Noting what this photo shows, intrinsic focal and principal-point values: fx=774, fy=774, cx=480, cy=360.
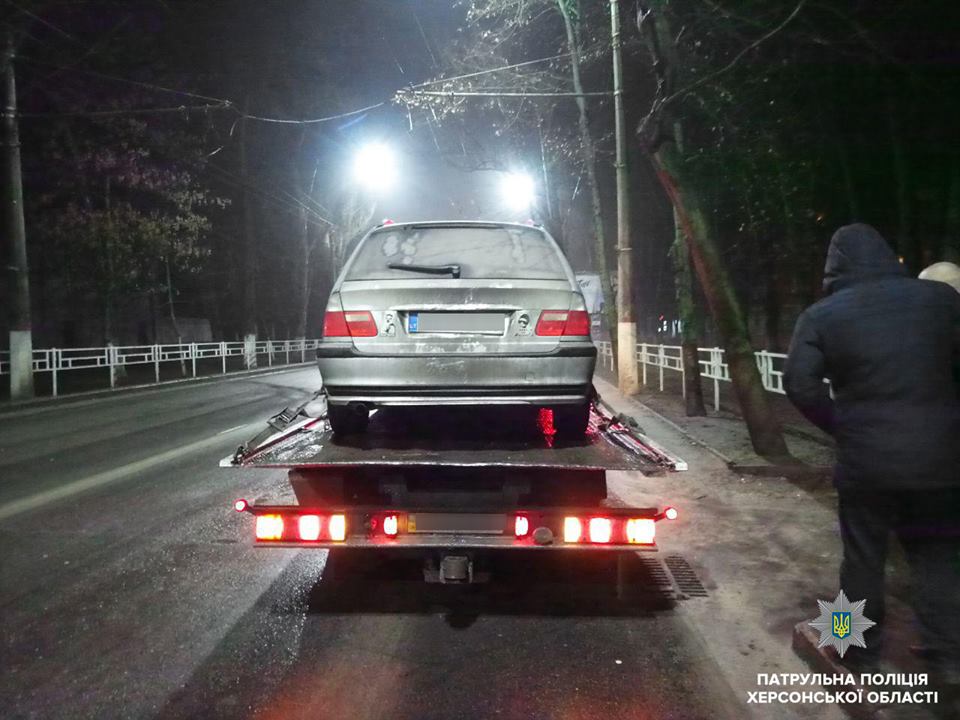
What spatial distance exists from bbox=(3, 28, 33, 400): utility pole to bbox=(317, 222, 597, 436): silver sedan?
15.5 m

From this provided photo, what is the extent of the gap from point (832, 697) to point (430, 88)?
19.4 meters

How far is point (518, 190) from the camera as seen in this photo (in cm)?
3038

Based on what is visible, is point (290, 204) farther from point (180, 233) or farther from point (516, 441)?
point (516, 441)

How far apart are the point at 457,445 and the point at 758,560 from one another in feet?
8.06

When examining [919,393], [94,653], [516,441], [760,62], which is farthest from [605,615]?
[760,62]

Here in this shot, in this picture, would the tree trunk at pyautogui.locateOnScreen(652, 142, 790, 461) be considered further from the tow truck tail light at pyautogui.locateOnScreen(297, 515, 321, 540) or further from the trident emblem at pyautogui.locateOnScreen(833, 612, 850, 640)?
the tow truck tail light at pyautogui.locateOnScreen(297, 515, 321, 540)

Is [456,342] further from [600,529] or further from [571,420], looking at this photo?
[600,529]

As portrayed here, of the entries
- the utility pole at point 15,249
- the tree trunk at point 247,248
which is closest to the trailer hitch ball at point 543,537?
the utility pole at point 15,249

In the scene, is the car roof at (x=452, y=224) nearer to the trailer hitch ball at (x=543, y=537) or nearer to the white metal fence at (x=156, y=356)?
the trailer hitch ball at (x=543, y=537)

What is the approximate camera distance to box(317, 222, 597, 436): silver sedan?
4.66 meters

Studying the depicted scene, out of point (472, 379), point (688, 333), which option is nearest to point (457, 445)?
point (472, 379)

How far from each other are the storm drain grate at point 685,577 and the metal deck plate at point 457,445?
108 cm

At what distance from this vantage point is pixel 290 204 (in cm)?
3831

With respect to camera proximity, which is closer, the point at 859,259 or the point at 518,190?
the point at 859,259
